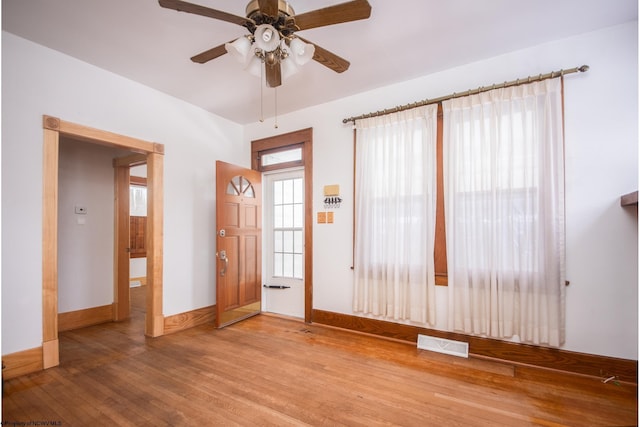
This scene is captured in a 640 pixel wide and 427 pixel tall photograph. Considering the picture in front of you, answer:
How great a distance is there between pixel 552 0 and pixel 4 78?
4.41 m

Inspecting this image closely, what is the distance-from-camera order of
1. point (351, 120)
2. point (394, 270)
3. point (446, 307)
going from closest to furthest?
1. point (446, 307)
2. point (394, 270)
3. point (351, 120)

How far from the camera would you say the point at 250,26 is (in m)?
2.10

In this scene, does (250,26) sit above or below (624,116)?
above

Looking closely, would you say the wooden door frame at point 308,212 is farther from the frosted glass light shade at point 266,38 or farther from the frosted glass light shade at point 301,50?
the frosted glass light shade at point 266,38

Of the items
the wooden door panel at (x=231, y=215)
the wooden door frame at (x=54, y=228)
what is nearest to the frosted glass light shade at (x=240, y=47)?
the wooden door frame at (x=54, y=228)

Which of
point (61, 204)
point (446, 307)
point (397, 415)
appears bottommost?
point (397, 415)

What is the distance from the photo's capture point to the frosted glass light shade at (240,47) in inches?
82.8

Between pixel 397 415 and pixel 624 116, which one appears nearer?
pixel 397 415

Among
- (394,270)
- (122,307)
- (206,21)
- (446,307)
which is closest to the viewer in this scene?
(206,21)

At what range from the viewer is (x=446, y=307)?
323cm

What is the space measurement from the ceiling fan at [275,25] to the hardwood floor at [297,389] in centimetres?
246

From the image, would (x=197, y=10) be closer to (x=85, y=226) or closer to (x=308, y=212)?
(x=308, y=212)

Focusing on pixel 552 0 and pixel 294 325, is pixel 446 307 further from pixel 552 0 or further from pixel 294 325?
pixel 552 0

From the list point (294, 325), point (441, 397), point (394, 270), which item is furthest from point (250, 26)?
point (294, 325)
